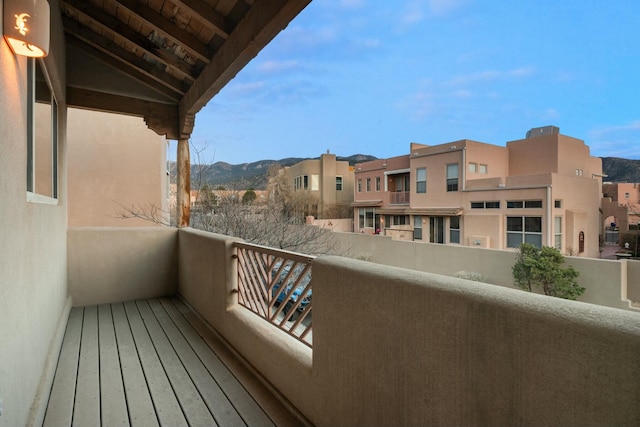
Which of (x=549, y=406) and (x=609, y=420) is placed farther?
(x=549, y=406)

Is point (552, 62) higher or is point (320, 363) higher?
point (552, 62)

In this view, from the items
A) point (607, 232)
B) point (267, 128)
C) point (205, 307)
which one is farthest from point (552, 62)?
point (205, 307)

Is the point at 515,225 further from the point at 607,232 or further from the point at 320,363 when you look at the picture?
the point at 320,363

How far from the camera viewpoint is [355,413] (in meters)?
1.55

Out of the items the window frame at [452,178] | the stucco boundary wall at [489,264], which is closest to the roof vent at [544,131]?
the window frame at [452,178]

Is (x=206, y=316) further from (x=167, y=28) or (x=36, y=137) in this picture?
(x=167, y=28)

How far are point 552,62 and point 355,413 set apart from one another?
46167mm

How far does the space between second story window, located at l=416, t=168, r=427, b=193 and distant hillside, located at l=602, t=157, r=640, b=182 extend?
75.8ft

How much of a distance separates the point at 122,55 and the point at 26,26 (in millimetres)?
2883

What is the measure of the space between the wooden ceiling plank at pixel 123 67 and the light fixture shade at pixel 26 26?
2848 mm

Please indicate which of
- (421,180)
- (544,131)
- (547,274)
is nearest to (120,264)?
(547,274)

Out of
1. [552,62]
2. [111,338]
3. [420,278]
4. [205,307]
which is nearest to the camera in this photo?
[420,278]

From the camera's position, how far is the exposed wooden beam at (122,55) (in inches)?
149

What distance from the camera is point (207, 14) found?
2664 mm
